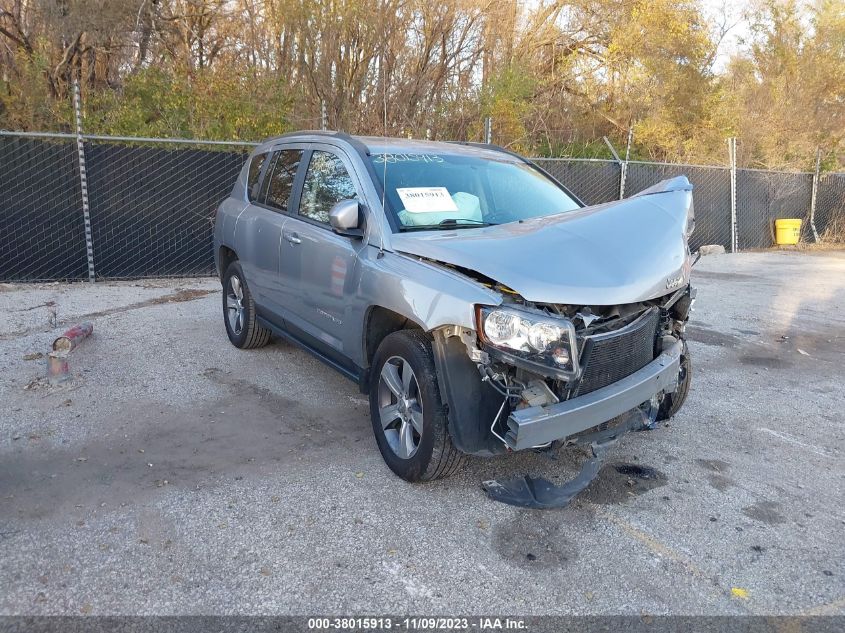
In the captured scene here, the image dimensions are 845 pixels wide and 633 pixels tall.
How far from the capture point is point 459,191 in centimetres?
437

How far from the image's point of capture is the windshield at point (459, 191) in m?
4.08

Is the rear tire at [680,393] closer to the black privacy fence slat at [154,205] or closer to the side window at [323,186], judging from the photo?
the side window at [323,186]

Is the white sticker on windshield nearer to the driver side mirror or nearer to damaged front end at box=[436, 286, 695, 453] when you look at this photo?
the driver side mirror

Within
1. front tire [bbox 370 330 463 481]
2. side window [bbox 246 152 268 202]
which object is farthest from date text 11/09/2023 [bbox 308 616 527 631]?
side window [bbox 246 152 268 202]

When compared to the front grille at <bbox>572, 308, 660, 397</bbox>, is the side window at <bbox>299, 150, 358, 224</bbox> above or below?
above

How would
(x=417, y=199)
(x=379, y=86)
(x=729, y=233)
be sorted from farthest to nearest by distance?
(x=729, y=233), (x=379, y=86), (x=417, y=199)

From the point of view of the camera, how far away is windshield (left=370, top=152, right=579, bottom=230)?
4078 millimetres

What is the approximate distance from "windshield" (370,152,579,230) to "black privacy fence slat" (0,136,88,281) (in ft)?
21.1

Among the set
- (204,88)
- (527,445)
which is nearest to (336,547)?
(527,445)

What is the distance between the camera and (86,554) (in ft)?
9.68

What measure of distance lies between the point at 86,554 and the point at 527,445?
6.71ft

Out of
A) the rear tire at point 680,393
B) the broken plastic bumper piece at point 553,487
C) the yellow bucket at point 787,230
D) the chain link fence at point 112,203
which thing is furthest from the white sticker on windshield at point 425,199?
the yellow bucket at point 787,230

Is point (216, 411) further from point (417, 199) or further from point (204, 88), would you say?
point (204, 88)

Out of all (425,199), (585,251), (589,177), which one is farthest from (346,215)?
(589,177)
